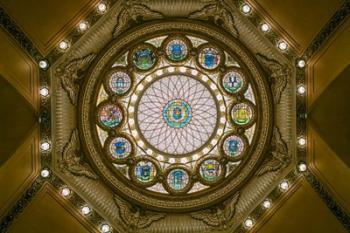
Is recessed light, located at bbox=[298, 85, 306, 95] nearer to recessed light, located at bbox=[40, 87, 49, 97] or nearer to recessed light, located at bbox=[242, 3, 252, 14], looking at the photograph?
recessed light, located at bbox=[242, 3, 252, 14]

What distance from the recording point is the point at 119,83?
15.1m

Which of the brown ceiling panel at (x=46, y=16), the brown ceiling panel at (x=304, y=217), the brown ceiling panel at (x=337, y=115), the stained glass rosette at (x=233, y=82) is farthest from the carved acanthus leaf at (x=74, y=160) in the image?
the brown ceiling panel at (x=337, y=115)

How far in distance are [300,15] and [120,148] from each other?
622 cm

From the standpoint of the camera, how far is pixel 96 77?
14.4 metres

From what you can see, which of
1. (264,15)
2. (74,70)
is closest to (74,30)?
(74,70)

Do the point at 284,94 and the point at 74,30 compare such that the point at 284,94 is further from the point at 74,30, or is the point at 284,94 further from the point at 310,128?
the point at 74,30

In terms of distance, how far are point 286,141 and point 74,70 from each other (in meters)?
5.62

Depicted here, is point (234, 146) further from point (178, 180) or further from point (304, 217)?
point (304, 217)

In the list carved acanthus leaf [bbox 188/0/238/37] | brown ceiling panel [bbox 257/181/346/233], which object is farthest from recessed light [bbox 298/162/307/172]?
carved acanthus leaf [bbox 188/0/238/37]

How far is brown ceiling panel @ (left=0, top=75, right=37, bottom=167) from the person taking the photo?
1137cm

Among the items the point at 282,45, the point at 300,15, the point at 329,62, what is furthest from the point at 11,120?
the point at 329,62

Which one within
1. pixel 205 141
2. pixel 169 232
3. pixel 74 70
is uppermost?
pixel 205 141

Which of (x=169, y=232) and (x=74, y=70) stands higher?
(x=74, y=70)

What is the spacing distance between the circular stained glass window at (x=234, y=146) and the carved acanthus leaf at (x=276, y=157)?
37.2 inches
